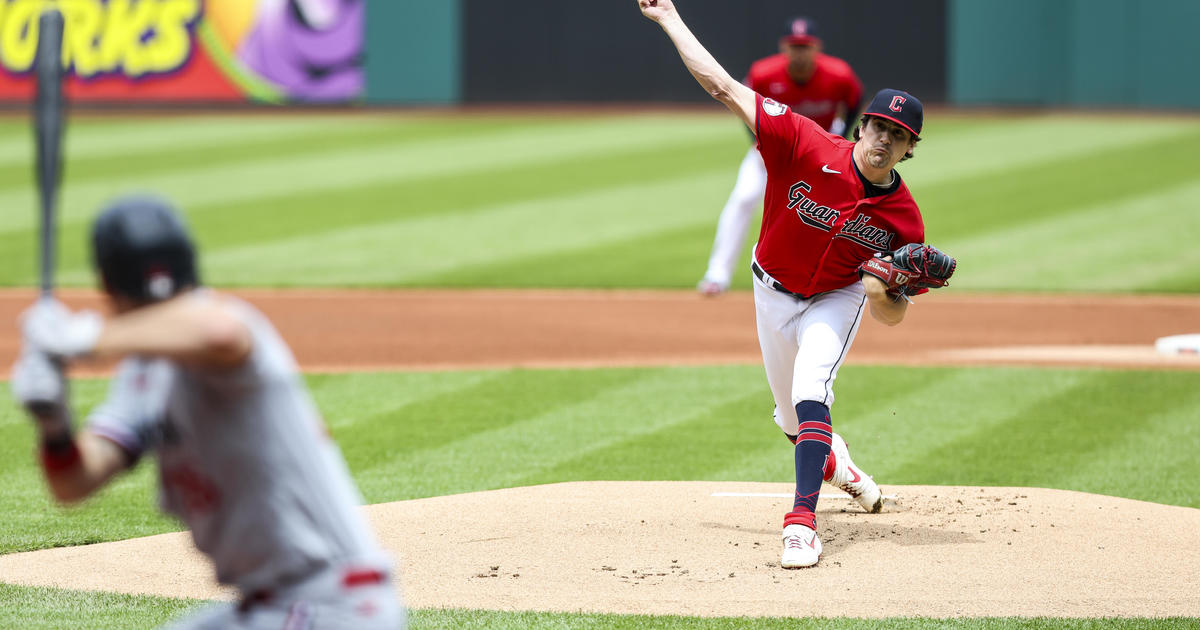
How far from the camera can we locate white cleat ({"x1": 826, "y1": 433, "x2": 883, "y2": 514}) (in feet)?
21.2

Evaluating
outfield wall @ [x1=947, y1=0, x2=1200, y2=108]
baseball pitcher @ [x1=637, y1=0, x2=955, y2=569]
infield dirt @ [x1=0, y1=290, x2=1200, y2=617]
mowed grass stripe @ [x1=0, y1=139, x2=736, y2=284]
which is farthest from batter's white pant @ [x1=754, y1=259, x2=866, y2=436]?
outfield wall @ [x1=947, y1=0, x2=1200, y2=108]

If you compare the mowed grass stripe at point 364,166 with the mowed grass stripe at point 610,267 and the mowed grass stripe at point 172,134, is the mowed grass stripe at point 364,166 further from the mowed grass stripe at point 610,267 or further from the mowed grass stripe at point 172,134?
the mowed grass stripe at point 610,267

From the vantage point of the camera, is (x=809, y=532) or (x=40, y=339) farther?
(x=809, y=532)

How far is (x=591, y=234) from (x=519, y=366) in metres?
6.48

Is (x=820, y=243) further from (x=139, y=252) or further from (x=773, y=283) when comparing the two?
(x=139, y=252)

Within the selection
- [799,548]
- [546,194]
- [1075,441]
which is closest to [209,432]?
[799,548]

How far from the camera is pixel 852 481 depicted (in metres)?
6.54

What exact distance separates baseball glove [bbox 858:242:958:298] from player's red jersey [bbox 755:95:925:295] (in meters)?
0.23

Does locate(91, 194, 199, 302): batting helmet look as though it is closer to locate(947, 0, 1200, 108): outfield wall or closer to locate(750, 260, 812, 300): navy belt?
locate(750, 260, 812, 300): navy belt

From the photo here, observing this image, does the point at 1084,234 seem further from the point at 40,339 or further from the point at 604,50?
the point at 40,339

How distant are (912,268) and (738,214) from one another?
22.3 feet

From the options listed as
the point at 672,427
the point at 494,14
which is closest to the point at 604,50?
the point at 494,14

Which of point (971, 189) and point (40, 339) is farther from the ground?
point (40, 339)

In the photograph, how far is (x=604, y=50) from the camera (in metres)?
27.0
